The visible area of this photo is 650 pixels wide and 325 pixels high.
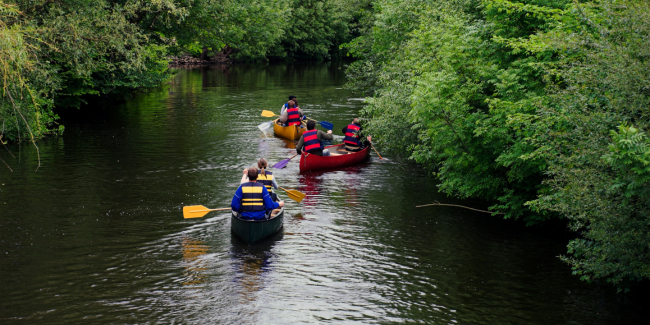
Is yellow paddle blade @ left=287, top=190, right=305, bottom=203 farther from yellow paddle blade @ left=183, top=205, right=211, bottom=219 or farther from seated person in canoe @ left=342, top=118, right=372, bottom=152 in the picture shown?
seated person in canoe @ left=342, top=118, right=372, bottom=152

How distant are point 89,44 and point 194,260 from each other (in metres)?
14.0

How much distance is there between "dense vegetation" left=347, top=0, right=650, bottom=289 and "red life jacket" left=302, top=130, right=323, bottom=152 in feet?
7.73

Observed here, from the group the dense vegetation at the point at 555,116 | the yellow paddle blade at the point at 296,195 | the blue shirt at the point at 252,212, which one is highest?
the dense vegetation at the point at 555,116

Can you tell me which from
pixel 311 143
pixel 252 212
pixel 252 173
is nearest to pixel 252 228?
pixel 252 212

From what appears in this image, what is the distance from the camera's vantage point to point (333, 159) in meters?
18.2

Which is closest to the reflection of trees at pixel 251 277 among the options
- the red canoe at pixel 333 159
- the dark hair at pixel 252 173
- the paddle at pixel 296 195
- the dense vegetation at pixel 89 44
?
the dark hair at pixel 252 173

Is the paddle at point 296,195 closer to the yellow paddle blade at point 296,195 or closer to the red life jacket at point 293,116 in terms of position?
the yellow paddle blade at point 296,195

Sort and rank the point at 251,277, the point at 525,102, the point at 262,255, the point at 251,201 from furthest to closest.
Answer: the point at 251,201 < the point at 262,255 < the point at 525,102 < the point at 251,277

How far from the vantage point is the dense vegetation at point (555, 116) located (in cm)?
791

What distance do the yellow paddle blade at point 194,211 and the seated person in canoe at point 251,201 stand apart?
4.80 feet

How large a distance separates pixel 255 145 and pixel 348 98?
53.3 ft

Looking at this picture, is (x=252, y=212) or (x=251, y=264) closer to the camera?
(x=251, y=264)

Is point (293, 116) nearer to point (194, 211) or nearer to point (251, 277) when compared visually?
point (194, 211)

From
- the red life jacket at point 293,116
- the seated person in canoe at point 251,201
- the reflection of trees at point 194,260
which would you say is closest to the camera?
the reflection of trees at point 194,260
